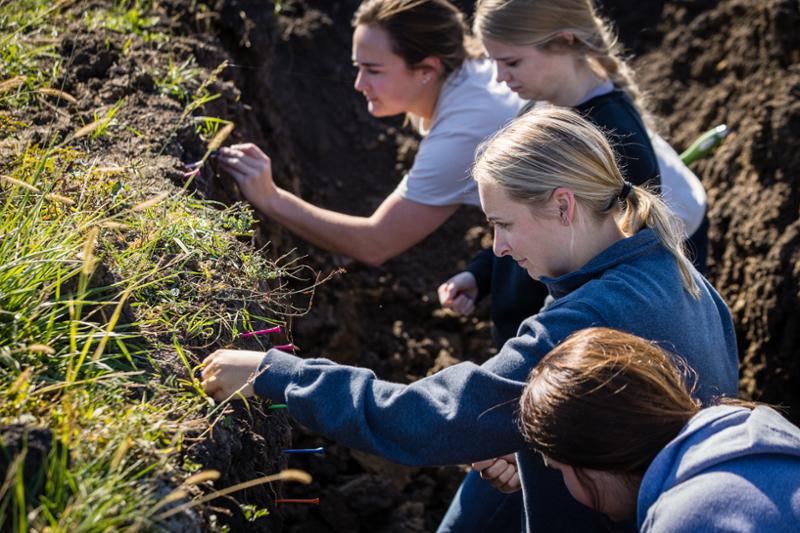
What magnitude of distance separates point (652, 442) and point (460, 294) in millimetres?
1934

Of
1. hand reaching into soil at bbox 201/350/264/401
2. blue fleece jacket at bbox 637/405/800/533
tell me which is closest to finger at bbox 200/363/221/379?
hand reaching into soil at bbox 201/350/264/401

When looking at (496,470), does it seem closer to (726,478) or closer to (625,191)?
(625,191)

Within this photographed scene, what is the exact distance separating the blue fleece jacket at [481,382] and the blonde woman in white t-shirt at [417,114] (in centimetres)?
144

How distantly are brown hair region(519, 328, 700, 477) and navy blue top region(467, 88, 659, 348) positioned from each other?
1118mm

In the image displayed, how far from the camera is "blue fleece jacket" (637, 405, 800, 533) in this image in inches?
75.6

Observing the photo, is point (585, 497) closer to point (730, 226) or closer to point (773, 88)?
point (730, 226)

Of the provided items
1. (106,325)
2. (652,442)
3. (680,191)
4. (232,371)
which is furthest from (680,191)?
(106,325)

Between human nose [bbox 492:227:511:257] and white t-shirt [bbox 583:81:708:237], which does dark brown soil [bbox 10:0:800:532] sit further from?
white t-shirt [bbox 583:81:708:237]

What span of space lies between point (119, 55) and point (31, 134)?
84cm

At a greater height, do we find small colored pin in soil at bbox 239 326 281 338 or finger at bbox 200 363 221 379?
finger at bbox 200 363 221 379

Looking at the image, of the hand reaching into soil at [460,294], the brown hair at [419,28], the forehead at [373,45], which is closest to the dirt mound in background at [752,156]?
the brown hair at [419,28]

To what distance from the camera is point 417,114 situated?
4.14 m

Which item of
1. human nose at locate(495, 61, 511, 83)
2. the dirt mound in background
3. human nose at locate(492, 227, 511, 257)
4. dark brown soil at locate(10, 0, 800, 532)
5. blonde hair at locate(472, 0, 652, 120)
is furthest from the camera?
the dirt mound in background

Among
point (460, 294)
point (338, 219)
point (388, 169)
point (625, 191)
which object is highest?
point (625, 191)
